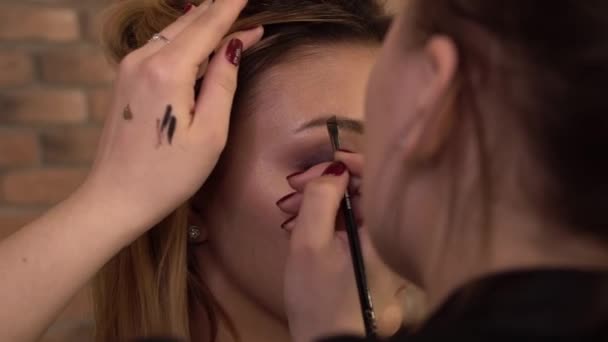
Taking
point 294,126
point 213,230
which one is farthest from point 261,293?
point 294,126

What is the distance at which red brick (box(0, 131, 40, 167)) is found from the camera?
5.37 ft

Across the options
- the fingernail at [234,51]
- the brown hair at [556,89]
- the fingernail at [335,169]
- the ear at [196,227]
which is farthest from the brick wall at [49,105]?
the brown hair at [556,89]

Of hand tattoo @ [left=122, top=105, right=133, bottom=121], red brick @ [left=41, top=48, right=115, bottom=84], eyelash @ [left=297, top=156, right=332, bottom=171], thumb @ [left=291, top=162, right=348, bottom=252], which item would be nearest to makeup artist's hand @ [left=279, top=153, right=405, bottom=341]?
thumb @ [left=291, top=162, right=348, bottom=252]

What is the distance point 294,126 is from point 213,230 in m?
0.19

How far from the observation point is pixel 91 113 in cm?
171

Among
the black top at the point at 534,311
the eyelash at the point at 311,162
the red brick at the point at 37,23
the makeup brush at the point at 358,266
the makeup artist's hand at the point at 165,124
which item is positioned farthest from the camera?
the red brick at the point at 37,23

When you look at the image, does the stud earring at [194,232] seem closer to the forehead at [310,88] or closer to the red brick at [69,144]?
the forehead at [310,88]

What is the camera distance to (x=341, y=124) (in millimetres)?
960

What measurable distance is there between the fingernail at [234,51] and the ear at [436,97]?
381mm

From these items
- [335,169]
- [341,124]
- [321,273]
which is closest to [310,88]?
[341,124]

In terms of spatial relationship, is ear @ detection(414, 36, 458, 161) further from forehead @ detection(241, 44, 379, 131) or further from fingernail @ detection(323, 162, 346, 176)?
forehead @ detection(241, 44, 379, 131)

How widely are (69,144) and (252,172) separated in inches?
33.2

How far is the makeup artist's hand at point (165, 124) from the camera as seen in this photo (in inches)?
33.7

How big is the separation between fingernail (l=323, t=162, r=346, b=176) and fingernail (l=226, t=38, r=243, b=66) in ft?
0.59
